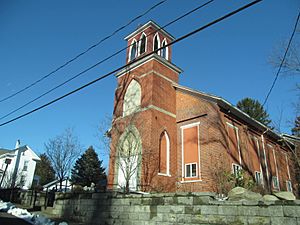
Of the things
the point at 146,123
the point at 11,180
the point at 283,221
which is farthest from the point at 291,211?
the point at 11,180

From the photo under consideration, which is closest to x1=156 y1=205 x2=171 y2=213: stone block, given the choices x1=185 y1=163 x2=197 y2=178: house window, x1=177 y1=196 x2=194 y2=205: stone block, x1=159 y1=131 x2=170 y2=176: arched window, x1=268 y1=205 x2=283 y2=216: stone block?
x1=177 y1=196 x2=194 y2=205: stone block

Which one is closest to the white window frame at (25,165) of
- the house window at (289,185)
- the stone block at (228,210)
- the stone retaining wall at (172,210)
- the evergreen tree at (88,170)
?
the evergreen tree at (88,170)

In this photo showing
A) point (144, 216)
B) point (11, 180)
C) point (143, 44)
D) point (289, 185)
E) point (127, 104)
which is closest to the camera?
point (144, 216)

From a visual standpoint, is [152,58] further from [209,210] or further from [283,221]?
[283,221]

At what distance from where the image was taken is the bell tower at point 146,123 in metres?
15.2

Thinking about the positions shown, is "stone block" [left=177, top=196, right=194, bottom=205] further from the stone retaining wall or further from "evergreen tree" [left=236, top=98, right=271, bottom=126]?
"evergreen tree" [left=236, top=98, right=271, bottom=126]

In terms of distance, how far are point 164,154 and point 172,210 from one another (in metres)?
8.12

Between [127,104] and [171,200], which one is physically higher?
[127,104]

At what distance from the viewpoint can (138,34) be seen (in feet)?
67.6

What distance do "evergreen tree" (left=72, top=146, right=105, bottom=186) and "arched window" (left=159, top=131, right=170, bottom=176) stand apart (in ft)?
83.6

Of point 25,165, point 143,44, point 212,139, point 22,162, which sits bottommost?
point 212,139

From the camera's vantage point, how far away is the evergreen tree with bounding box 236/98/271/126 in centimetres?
3975

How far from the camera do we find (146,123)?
1630 centimetres

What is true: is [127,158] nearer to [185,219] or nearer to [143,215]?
[143,215]
